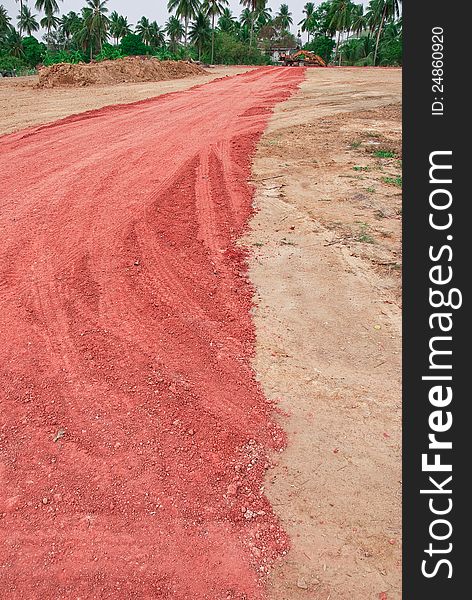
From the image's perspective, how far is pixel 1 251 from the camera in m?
5.31

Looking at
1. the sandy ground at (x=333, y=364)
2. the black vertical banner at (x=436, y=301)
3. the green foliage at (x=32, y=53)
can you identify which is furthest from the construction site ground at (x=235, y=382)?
the green foliage at (x=32, y=53)

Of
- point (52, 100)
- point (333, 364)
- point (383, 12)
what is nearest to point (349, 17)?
point (383, 12)

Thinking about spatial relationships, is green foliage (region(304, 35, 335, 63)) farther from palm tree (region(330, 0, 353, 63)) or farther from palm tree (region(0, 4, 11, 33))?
palm tree (region(0, 4, 11, 33))

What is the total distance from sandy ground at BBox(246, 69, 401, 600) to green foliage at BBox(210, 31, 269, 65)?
163 ft

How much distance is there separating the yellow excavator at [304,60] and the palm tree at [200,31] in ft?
58.2

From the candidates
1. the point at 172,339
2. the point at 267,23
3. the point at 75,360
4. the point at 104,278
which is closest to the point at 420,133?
the point at 172,339

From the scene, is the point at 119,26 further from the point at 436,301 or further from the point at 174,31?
the point at 436,301

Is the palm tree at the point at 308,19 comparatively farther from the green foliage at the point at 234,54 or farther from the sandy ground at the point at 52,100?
the sandy ground at the point at 52,100

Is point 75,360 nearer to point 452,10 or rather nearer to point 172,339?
point 172,339

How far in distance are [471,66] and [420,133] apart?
39cm

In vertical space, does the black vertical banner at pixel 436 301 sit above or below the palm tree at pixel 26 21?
below

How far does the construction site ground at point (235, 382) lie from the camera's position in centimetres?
252

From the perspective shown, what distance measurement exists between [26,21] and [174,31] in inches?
873

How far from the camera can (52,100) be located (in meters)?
17.2
